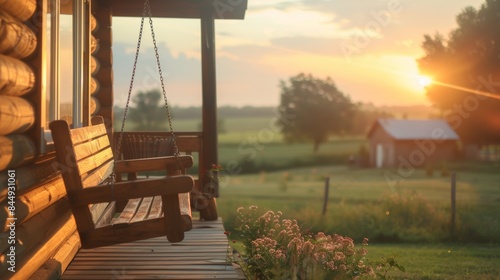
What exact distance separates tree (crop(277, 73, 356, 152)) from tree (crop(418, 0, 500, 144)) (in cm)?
2509

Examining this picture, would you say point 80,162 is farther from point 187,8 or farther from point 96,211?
point 187,8

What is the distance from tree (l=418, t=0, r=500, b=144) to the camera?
90.4ft

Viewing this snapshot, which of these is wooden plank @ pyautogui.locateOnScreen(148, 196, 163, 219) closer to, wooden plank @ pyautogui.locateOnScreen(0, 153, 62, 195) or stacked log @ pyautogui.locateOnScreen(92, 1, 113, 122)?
Answer: wooden plank @ pyautogui.locateOnScreen(0, 153, 62, 195)

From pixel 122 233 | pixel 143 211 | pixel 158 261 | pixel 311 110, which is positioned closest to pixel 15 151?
pixel 122 233

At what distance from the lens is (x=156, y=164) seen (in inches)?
277

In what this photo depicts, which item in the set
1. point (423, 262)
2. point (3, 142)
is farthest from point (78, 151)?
point (423, 262)

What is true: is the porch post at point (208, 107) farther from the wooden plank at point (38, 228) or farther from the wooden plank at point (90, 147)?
the wooden plank at point (38, 228)

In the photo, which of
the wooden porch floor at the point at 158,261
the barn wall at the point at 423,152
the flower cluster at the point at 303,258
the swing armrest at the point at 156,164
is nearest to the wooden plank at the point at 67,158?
the wooden porch floor at the point at 158,261

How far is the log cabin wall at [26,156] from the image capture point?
411cm

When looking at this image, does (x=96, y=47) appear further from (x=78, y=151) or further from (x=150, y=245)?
(x=78, y=151)

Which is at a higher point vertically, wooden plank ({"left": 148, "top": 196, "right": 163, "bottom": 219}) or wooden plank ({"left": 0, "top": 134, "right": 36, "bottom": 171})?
wooden plank ({"left": 0, "top": 134, "right": 36, "bottom": 171})

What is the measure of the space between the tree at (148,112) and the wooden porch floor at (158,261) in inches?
1539

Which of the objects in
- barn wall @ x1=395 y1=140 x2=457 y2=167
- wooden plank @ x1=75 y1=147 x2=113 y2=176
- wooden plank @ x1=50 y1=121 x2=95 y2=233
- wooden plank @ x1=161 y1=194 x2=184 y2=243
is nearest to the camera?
wooden plank @ x1=50 y1=121 x2=95 y2=233

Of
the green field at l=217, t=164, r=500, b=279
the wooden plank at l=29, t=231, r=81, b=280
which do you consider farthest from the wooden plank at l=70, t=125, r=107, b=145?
the green field at l=217, t=164, r=500, b=279
